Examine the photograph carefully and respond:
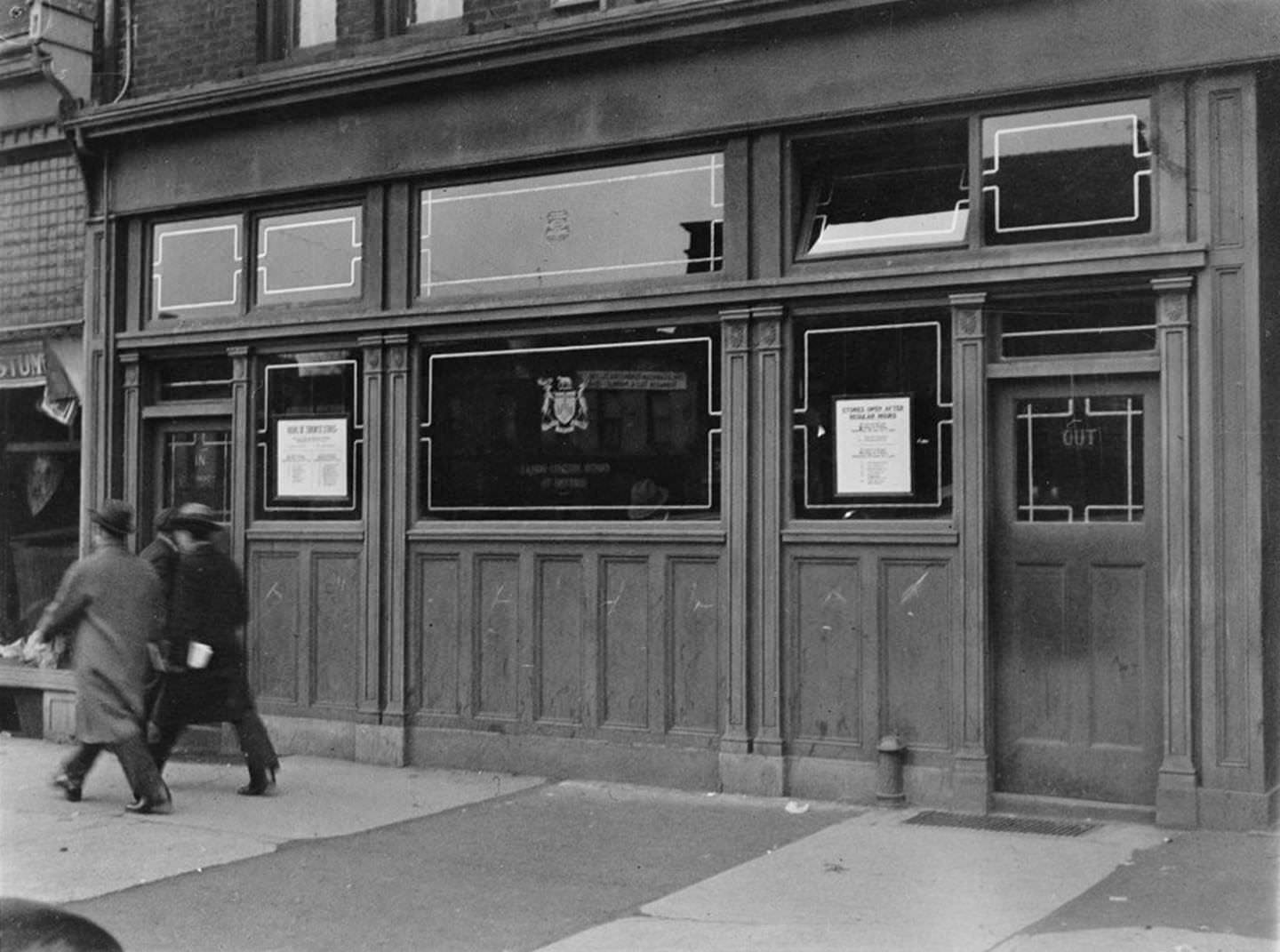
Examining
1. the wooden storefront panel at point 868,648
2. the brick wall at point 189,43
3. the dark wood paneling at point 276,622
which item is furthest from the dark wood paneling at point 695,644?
the brick wall at point 189,43

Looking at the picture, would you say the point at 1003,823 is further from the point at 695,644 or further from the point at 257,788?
the point at 257,788

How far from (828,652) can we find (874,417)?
146 centimetres

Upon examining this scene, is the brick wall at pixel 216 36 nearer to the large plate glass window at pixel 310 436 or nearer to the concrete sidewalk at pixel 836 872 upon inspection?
the large plate glass window at pixel 310 436

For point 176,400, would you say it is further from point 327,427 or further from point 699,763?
point 699,763

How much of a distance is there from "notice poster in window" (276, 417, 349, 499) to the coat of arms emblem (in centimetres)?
171

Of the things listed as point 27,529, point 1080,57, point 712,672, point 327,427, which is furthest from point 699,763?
point 27,529

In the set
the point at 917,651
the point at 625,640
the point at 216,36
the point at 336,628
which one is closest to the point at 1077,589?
the point at 917,651

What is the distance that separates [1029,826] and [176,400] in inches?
290

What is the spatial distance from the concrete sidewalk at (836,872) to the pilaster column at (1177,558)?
10.8 inches

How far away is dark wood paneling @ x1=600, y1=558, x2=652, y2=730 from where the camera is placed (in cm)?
983

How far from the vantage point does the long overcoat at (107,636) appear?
880 centimetres

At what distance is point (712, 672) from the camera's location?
9.60 metres

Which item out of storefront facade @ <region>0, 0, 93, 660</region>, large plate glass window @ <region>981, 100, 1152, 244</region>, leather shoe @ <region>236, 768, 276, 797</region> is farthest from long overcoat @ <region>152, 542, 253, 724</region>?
large plate glass window @ <region>981, 100, 1152, 244</region>

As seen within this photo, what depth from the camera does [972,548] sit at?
876cm
